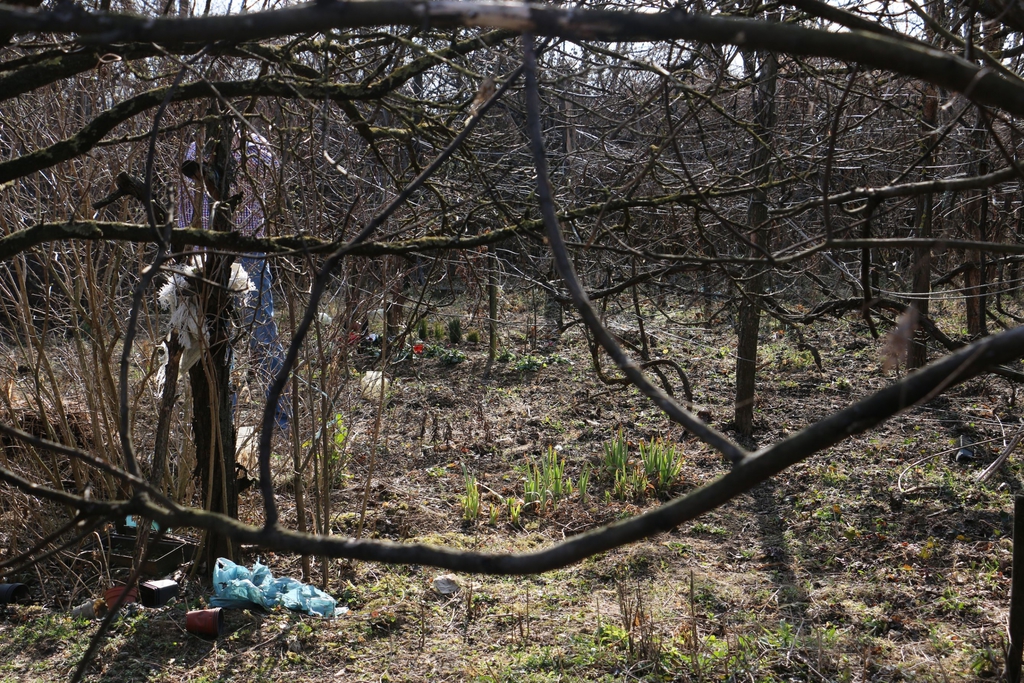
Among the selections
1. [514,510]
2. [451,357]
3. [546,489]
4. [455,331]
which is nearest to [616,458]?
[546,489]

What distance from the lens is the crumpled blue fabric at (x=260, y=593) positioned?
464cm

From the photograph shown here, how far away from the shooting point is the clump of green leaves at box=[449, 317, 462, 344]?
431 inches

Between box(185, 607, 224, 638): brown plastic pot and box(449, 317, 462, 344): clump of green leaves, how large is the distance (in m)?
6.73

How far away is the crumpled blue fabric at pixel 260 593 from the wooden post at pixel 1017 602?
3.24 meters

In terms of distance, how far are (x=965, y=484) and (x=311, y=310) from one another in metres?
6.03

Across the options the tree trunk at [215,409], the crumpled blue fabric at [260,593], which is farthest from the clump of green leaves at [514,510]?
the tree trunk at [215,409]

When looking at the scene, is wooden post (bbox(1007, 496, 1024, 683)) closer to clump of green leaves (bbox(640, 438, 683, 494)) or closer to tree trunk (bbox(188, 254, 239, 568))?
clump of green leaves (bbox(640, 438, 683, 494))

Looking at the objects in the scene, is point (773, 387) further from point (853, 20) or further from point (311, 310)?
point (311, 310)

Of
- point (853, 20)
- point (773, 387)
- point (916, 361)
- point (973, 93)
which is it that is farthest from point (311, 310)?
point (773, 387)

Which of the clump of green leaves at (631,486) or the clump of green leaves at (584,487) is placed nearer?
the clump of green leaves at (584,487)

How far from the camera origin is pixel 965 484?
6.05 metres

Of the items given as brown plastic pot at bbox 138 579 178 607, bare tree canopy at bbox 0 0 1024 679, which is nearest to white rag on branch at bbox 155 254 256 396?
bare tree canopy at bbox 0 0 1024 679

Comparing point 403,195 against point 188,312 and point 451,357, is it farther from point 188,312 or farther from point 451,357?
point 451,357

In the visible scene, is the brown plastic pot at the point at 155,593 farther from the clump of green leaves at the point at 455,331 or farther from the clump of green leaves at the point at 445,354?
the clump of green leaves at the point at 455,331
